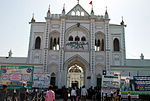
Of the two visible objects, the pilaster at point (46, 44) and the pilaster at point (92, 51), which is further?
the pilaster at point (46, 44)

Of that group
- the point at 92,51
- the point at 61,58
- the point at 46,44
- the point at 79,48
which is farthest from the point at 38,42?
the point at 92,51

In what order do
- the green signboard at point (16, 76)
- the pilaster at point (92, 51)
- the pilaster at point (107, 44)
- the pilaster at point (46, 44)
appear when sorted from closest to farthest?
the green signboard at point (16, 76)
the pilaster at point (92, 51)
the pilaster at point (46, 44)
the pilaster at point (107, 44)

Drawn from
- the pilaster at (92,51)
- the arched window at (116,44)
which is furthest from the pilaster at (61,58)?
the arched window at (116,44)

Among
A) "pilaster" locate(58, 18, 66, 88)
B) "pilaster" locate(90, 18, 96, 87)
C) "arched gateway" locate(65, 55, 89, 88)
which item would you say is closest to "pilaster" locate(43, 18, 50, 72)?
"pilaster" locate(58, 18, 66, 88)

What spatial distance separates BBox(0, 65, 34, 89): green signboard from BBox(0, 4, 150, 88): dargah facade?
1203 centimetres

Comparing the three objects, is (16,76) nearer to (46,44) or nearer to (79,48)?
(46,44)

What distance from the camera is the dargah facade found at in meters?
28.7

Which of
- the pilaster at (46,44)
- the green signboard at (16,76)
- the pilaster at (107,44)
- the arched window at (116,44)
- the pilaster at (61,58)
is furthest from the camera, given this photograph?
the arched window at (116,44)

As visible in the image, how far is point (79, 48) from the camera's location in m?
29.4

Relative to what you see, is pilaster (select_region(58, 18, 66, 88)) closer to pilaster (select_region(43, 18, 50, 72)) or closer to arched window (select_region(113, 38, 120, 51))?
pilaster (select_region(43, 18, 50, 72))

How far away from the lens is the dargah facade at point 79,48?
28.7m

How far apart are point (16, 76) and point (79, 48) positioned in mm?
14883

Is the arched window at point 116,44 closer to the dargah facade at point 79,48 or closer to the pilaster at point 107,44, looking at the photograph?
the dargah facade at point 79,48

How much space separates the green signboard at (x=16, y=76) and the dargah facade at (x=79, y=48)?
12.0 metres
